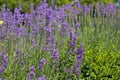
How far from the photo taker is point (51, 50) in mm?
3961

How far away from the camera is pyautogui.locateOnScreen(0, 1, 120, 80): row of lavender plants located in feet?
13.1

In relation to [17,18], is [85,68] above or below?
below

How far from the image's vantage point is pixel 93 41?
5492mm

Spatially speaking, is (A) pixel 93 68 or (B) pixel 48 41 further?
(A) pixel 93 68

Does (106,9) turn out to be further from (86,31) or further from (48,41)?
(48,41)

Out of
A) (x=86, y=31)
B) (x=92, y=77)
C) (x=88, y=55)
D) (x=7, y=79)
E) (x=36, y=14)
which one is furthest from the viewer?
(x=86, y=31)

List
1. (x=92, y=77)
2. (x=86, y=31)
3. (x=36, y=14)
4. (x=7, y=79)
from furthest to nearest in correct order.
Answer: (x=86, y=31), (x=36, y=14), (x=92, y=77), (x=7, y=79)

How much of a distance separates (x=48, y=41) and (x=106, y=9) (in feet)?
8.72

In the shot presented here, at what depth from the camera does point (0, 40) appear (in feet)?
15.7

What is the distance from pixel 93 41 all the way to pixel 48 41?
1.50 m

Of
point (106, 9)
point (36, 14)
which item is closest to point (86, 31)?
point (106, 9)

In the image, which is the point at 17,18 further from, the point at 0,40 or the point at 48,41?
the point at 48,41

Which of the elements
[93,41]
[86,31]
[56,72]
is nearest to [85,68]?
[56,72]

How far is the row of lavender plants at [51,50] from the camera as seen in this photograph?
4.00 meters
